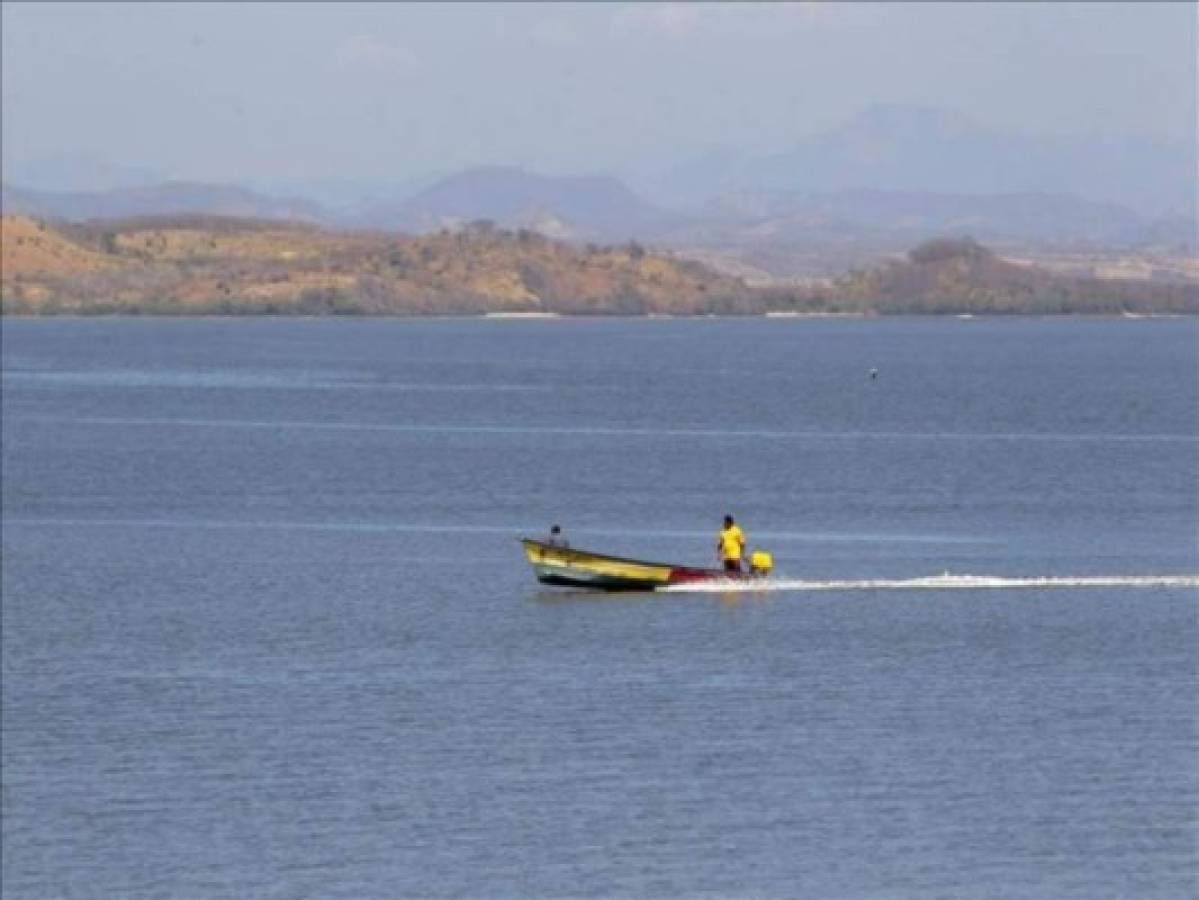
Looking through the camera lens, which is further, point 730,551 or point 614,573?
point 614,573

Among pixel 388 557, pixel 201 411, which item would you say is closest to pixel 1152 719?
pixel 388 557

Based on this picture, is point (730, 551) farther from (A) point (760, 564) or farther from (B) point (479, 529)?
(B) point (479, 529)

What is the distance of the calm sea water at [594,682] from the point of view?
3519cm

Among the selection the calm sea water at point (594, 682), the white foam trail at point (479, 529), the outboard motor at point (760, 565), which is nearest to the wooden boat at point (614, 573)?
the outboard motor at point (760, 565)

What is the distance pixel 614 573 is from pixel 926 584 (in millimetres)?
6284

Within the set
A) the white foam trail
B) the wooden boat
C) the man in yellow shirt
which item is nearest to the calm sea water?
the white foam trail

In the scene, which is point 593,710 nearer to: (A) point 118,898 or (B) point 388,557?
(A) point 118,898

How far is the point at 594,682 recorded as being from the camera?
47.1 m

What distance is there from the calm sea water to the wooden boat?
0.49 metres

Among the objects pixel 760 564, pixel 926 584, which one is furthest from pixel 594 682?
pixel 926 584

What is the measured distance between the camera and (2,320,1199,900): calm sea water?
35.2 metres

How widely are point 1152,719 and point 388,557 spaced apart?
27080mm

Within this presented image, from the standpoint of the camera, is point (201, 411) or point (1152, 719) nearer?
point (1152, 719)

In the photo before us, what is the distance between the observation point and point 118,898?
33.4 metres
